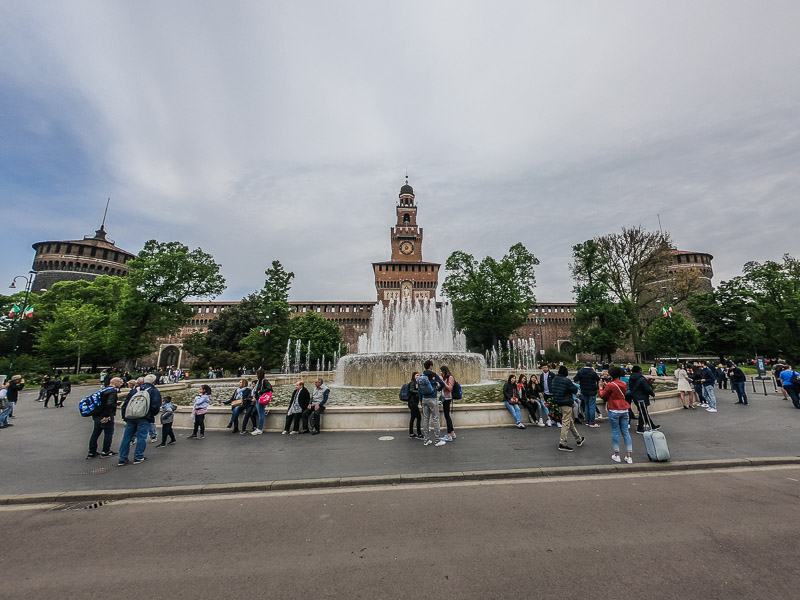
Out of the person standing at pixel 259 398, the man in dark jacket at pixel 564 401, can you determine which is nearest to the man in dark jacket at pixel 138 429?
the person standing at pixel 259 398

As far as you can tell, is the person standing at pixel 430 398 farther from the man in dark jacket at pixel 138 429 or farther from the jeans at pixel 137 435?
the jeans at pixel 137 435

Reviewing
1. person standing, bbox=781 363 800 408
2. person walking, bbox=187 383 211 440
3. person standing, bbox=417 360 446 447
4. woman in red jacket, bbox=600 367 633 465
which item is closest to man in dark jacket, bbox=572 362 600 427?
woman in red jacket, bbox=600 367 633 465

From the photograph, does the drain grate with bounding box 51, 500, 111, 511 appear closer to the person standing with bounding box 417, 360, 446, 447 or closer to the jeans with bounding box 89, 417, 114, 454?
the jeans with bounding box 89, 417, 114, 454

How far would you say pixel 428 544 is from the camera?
3.90m

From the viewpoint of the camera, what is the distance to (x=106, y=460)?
7.38 meters

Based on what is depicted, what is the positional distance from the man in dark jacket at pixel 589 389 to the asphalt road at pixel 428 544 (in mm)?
3834

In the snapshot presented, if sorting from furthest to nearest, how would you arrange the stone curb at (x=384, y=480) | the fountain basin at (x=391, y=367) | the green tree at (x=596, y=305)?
the green tree at (x=596, y=305) < the fountain basin at (x=391, y=367) < the stone curb at (x=384, y=480)

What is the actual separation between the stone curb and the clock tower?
55.6 m

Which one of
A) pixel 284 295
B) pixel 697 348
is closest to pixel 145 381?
pixel 284 295

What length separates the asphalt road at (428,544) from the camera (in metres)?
3.11

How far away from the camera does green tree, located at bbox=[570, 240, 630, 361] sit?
3747cm

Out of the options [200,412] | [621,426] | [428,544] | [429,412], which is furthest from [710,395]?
[200,412]

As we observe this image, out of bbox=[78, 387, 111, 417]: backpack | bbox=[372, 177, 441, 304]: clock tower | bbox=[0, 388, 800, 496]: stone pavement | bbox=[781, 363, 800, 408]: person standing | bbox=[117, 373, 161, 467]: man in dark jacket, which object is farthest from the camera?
bbox=[372, 177, 441, 304]: clock tower

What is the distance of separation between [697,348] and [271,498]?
178 feet
